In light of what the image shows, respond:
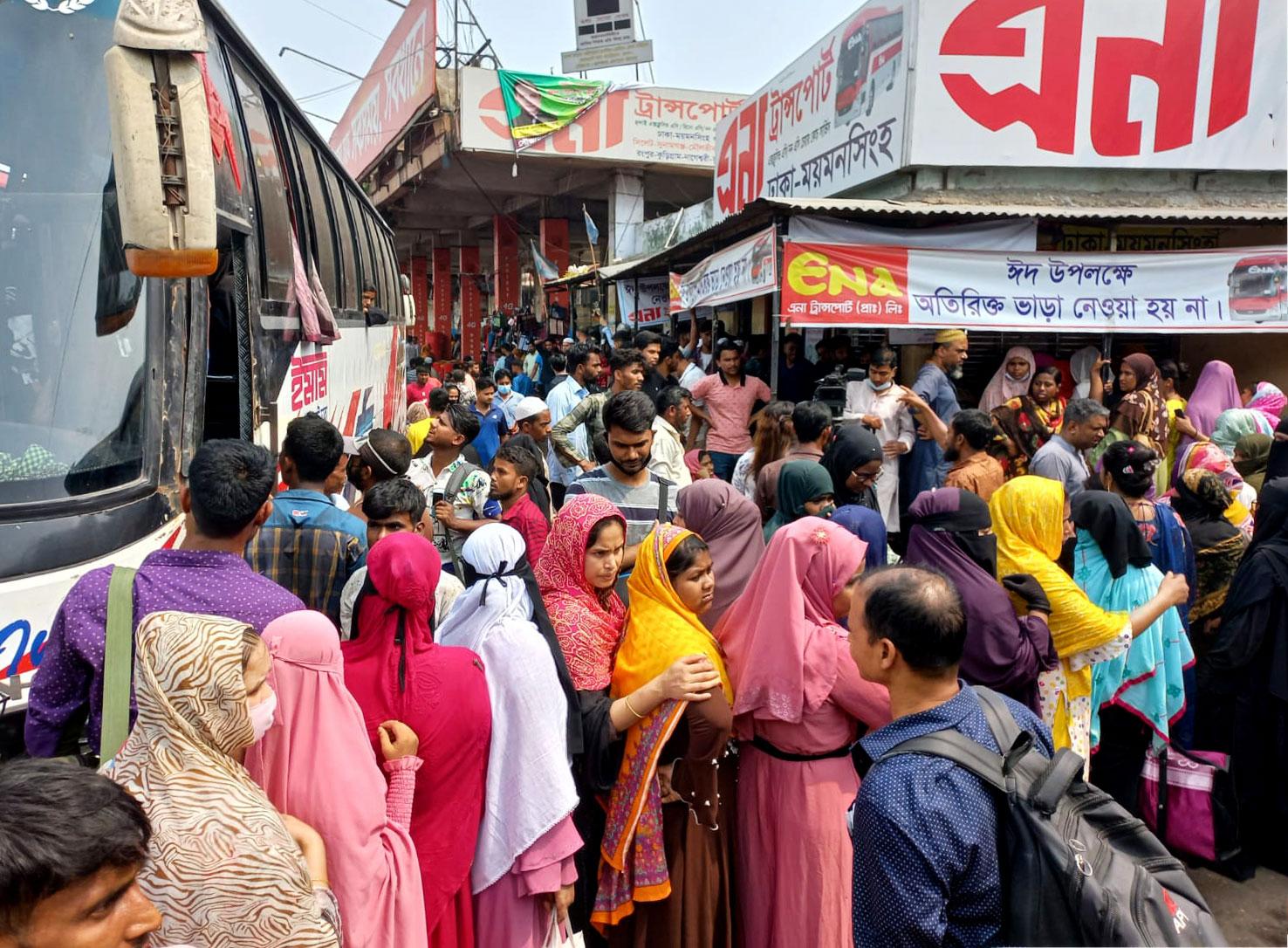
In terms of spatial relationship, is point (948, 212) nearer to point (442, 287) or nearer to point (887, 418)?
point (887, 418)

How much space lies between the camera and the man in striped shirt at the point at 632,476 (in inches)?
154

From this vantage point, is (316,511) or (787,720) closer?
(787,720)

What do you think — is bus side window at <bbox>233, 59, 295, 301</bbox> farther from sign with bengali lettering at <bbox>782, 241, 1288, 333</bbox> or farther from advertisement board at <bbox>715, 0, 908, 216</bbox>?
advertisement board at <bbox>715, 0, 908, 216</bbox>

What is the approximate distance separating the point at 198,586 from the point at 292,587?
1.14 meters

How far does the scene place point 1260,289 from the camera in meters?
7.30

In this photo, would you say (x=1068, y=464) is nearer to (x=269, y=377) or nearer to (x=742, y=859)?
(x=742, y=859)

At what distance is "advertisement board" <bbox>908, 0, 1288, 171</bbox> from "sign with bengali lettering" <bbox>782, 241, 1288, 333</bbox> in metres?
1.96

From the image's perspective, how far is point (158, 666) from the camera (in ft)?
4.95

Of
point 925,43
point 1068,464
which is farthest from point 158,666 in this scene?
point 925,43

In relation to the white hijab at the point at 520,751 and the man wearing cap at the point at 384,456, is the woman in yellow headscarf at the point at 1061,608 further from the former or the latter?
the man wearing cap at the point at 384,456

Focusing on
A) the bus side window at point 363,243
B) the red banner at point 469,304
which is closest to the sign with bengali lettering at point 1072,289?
the bus side window at point 363,243

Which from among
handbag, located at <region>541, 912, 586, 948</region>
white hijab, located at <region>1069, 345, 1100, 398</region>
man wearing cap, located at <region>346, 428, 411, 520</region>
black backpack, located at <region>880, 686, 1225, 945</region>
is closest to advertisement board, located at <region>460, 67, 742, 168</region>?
white hijab, located at <region>1069, 345, 1100, 398</region>

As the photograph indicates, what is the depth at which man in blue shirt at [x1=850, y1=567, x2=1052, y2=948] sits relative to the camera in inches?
62.2

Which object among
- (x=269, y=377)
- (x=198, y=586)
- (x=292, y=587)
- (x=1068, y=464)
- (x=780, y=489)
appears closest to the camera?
(x=198, y=586)
